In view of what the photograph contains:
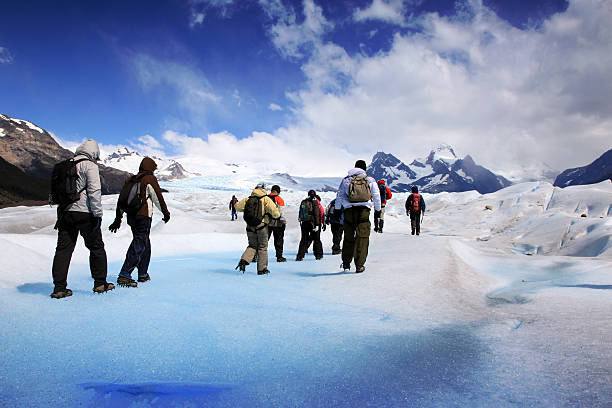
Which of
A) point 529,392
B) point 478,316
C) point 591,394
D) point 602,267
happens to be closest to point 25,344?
point 529,392

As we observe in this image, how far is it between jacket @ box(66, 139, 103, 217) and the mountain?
563ft

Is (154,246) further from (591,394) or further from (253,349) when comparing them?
(591,394)

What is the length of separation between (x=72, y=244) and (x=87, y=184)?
803mm

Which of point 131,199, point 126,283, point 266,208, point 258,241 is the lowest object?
point 126,283

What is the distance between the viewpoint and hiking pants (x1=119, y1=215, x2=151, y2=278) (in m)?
5.00

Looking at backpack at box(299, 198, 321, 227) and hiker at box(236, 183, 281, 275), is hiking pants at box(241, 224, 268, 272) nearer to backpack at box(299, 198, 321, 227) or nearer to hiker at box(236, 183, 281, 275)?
hiker at box(236, 183, 281, 275)

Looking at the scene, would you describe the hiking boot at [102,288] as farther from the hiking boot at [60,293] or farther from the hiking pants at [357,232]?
the hiking pants at [357,232]

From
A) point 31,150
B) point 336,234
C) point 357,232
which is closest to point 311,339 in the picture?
point 357,232

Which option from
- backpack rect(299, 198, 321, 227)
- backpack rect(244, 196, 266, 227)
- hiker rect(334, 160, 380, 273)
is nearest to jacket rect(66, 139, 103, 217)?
backpack rect(244, 196, 266, 227)

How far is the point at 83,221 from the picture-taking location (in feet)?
14.0

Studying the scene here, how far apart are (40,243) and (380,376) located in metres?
11.1

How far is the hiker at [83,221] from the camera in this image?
13.5ft

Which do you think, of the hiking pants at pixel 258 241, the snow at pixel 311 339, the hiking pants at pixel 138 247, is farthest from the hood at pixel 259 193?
the hiking pants at pixel 138 247

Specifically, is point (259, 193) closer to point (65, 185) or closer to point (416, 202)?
point (65, 185)
